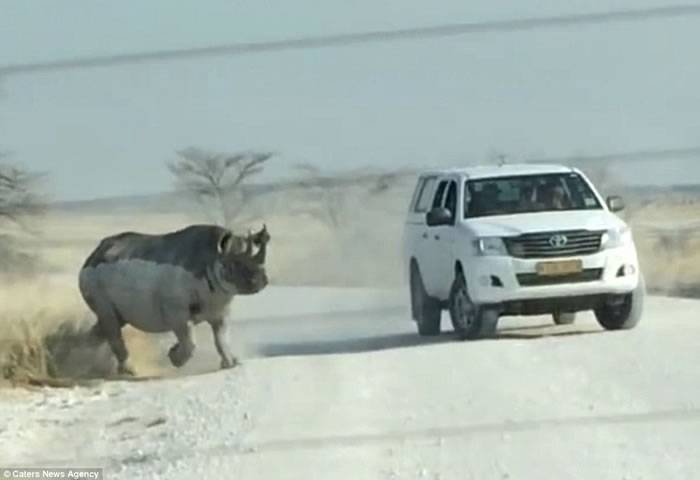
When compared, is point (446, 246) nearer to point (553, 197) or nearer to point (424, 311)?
point (424, 311)

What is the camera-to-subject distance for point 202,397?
1612 cm

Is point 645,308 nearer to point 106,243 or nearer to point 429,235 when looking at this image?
point 429,235

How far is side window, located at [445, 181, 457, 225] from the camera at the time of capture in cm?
2092

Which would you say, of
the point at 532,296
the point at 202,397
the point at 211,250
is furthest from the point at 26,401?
the point at 532,296

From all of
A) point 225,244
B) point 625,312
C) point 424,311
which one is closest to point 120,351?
point 225,244

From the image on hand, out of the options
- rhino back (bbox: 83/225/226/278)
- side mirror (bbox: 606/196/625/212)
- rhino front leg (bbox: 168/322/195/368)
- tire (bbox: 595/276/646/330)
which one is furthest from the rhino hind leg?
side mirror (bbox: 606/196/625/212)

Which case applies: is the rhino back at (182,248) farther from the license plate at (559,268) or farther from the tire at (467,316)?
the license plate at (559,268)

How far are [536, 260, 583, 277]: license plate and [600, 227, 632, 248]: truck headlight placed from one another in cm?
41

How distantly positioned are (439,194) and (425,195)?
63cm

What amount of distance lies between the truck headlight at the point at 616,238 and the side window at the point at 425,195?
2.42 metres

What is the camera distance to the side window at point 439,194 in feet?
70.3

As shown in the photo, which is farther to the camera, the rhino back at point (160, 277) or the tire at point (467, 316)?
the rhino back at point (160, 277)

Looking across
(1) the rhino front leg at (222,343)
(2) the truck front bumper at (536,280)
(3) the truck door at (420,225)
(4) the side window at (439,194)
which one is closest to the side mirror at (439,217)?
(4) the side window at (439,194)

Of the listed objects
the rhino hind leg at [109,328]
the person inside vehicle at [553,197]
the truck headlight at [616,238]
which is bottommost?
the rhino hind leg at [109,328]
